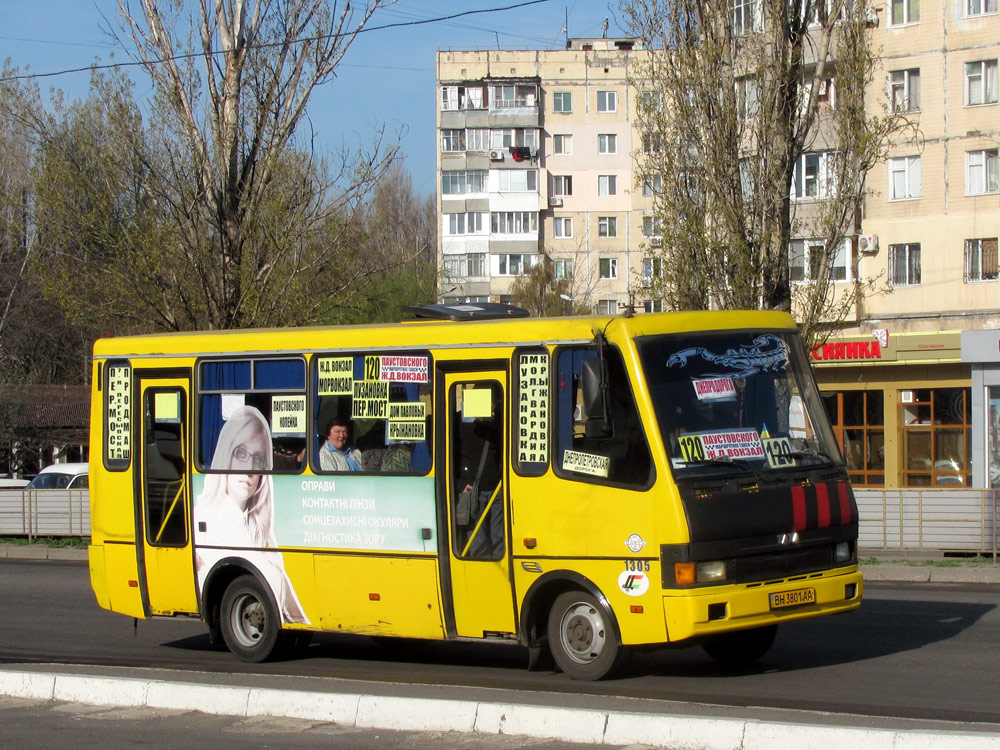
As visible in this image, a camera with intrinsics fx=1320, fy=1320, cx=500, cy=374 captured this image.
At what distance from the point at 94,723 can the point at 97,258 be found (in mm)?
16476

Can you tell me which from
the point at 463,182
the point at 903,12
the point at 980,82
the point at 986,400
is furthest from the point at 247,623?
the point at 463,182

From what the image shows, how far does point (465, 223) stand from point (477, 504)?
202 feet

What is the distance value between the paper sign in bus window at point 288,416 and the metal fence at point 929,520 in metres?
10.7

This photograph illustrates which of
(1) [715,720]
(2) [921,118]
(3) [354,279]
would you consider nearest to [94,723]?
(1) [715,720]

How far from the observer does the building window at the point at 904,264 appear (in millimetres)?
35719

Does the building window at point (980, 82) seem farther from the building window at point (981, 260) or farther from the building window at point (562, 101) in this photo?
the building window at point (562, 101)

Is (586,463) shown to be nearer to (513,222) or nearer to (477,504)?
(477,504)

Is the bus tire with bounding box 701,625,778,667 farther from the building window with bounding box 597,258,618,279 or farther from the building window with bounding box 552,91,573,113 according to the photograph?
the building window with bounding box 552,91,573,113

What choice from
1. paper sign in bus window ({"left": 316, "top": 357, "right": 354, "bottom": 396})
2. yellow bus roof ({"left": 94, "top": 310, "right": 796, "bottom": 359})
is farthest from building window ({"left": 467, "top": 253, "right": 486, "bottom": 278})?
paper sign in bus window ({"left": 316, "top": 357, "right": 354, "bottom": 396})

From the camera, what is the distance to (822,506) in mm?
9078

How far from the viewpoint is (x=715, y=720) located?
21.3ft

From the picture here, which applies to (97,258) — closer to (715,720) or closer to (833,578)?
(833,578)

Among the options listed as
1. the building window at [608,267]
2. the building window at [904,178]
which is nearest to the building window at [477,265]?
the building window at [608,267]

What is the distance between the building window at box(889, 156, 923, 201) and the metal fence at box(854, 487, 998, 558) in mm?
18752
